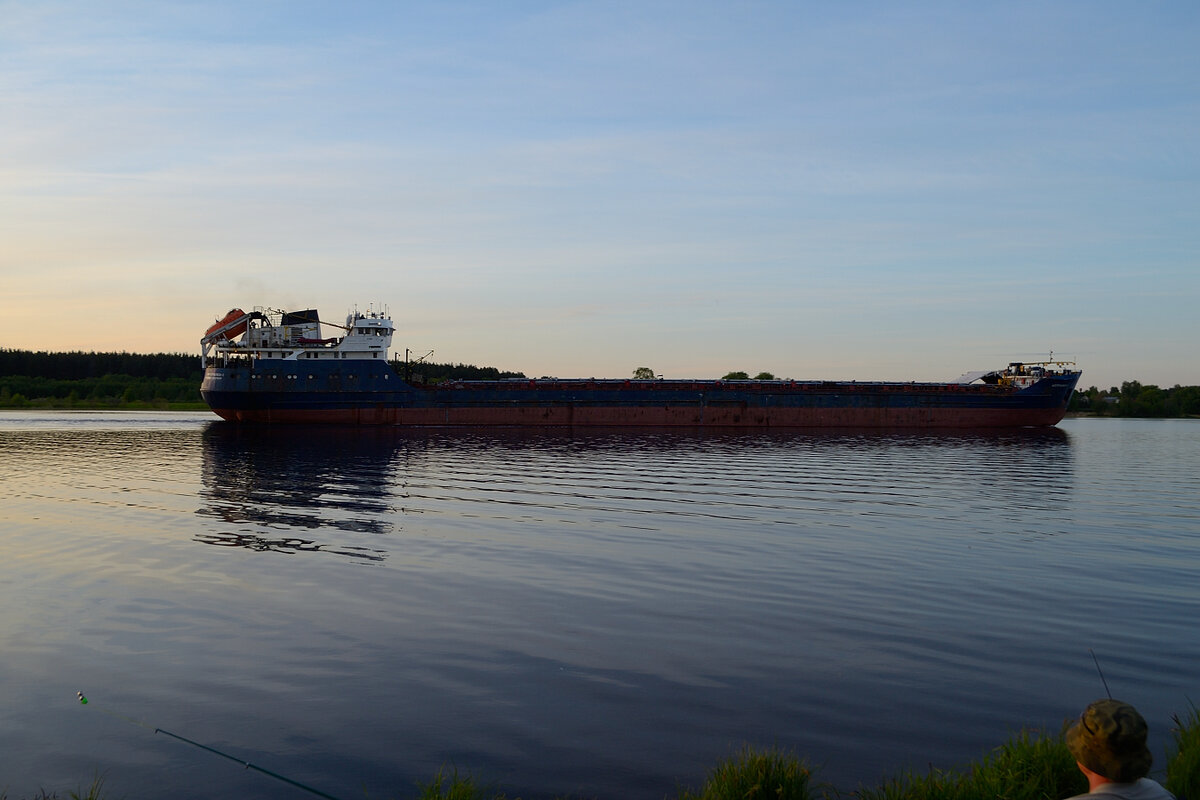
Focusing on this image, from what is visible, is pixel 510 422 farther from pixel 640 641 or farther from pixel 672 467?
pixel 640 641

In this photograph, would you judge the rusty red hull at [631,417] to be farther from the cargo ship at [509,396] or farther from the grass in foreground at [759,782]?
the grass in foreground at [759,782]

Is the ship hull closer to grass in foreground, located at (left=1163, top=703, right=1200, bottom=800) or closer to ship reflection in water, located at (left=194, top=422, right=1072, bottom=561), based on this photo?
ship reflection in water, located at (left=194, top=422, right=1072, bottom=561)

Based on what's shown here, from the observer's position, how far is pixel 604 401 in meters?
85.1

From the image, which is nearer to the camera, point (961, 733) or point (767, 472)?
point (961, 733)

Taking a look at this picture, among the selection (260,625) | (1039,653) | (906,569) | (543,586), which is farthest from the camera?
(906,569)

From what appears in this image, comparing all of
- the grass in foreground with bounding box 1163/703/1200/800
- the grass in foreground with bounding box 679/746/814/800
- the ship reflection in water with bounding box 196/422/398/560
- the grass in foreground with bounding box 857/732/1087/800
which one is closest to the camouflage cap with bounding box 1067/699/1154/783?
the grass in foreground with bounding box 857/732/1087/800

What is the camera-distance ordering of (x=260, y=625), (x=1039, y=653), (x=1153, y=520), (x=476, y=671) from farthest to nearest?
(x=1153, y=520) < (x=260, y=625) < (x=1039, y=653) < (x=476, y=671)

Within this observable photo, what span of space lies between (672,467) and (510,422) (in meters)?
42.3

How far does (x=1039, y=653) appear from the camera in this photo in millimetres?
12445

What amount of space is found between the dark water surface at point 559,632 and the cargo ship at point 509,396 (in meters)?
49.4

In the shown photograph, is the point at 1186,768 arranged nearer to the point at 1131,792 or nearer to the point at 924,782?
the point at 924,782

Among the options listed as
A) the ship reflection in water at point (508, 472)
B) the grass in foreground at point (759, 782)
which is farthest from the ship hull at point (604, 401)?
the grass in foreground at point (759, 782)

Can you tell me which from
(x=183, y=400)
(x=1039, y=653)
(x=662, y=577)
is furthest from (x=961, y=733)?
(x=183, y=400)

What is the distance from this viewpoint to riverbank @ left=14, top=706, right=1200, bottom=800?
7059mm
